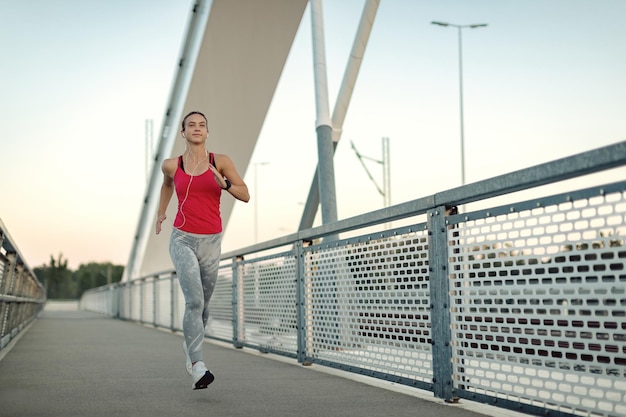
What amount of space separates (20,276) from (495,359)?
8313 mm

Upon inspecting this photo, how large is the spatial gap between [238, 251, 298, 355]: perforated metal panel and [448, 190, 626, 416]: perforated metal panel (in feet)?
10.1

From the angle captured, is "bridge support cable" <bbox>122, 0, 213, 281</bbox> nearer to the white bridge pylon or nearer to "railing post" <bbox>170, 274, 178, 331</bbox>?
the white bridge pylon

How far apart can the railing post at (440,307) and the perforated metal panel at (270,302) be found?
2.73m

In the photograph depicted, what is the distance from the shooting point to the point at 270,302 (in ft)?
26.4

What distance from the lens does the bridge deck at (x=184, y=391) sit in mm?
4207

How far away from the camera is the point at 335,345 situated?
6180 millimetres

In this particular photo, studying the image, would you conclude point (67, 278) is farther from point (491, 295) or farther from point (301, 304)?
point (491, 295)

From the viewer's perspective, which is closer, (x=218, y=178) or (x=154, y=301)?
(x=218, y=178)

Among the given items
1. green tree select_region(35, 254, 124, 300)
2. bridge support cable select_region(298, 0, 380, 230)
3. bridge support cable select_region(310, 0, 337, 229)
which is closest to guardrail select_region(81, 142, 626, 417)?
bridge support cable select_region(310, 0, 337, 229)

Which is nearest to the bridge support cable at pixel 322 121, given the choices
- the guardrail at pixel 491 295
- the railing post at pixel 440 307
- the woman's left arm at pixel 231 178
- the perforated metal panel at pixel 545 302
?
the guardrail at pixel 491 295

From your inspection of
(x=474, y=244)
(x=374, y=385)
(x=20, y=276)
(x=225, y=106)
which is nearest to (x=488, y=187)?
(x=474, y=244)

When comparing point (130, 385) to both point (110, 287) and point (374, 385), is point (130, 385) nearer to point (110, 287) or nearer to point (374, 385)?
point (374, 385)

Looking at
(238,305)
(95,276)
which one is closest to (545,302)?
(238,305)

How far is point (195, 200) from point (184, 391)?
1222 mm
